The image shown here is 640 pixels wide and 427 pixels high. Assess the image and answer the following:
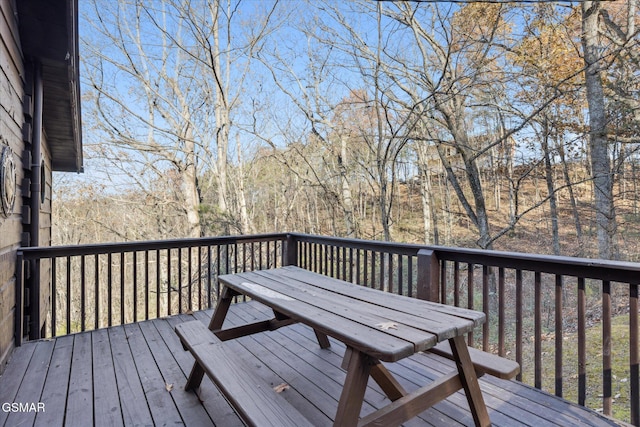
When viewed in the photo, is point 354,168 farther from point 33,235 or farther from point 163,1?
point 33,235

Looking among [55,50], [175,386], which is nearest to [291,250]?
[175,386]

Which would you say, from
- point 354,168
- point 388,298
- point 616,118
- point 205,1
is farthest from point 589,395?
point 205,1

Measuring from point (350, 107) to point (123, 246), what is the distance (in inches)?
221

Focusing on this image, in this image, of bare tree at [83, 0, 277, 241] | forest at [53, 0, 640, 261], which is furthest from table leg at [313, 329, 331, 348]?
bare tree at [83, 0, 277, 241]

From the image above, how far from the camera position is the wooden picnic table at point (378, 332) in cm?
128

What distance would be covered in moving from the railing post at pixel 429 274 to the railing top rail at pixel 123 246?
2.06 metres

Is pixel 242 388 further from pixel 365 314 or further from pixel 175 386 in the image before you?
pixel 175 386

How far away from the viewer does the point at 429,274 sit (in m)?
2.54

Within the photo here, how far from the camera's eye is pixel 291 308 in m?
1.71

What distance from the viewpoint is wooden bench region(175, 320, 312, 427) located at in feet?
4.08

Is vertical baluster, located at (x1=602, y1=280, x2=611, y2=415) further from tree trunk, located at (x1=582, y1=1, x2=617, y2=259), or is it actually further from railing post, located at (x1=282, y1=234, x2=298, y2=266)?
tree trunk, located at (x1=582, y1=1, x2=617, y2=259)

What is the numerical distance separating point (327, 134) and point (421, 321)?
Answer: 23.2ft

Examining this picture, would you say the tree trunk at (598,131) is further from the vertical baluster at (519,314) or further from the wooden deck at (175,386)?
the wooden deck at (175,386)

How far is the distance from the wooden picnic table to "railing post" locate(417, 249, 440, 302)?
0.70 m
